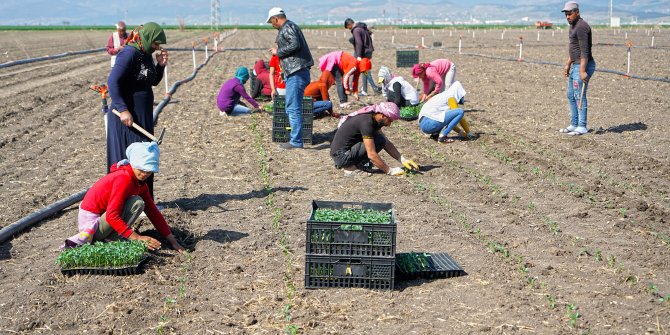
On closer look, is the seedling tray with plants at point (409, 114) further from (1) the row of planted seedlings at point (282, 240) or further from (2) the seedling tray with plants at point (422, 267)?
(2) the seedling tray with plants at point (422, 267)

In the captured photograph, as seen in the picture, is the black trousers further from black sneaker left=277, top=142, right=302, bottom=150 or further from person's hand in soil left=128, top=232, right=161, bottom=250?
person's hand in soil left=128, top=232, right=161, bottom=250

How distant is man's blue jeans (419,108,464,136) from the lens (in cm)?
1177

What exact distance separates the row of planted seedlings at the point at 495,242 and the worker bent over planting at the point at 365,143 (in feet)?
1.43

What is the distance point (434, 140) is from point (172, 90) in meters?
8.97

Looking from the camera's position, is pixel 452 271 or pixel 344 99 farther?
pixel 344 99

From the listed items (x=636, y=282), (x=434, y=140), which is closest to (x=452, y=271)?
(x=636, y=282)

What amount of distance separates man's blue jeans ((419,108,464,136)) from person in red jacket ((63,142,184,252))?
6.16 metres

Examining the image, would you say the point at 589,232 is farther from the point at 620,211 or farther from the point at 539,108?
the point at 539,108

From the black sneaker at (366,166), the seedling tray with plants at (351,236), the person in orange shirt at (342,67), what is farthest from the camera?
the person in orange shirt at (342,67)

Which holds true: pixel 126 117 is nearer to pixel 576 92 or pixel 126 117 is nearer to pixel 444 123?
pixel 444 123

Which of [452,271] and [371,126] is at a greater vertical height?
[371,126]

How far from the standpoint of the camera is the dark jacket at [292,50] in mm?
10773

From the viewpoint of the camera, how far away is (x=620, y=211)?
315 inches

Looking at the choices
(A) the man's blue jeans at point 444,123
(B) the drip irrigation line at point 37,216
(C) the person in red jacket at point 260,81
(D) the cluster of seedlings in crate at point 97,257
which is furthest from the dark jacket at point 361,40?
(D) the cluster of seedlings in crate at point 97,257
